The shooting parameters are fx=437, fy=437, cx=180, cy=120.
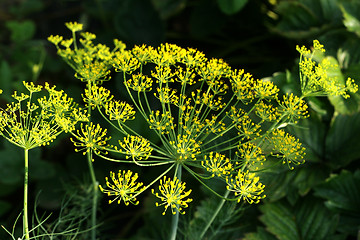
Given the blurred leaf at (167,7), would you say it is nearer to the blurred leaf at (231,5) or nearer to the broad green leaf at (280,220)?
the blurred leaf at (231,5)

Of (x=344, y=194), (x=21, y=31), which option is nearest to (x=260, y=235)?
(x=344, y=194)

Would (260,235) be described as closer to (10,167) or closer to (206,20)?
(10,167)

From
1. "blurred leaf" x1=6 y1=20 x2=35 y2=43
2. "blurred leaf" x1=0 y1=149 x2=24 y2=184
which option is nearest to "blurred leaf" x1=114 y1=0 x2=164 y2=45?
"blurred leaf" x1=6 y1=20 x2=35 y2=43

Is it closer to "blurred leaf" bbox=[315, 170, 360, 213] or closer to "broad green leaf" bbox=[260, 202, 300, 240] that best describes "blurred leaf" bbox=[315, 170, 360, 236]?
"blurred leaf" bbox=[315, 170, 360, 213]

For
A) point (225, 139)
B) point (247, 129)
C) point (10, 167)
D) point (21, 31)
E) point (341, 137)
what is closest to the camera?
point (247, 129)

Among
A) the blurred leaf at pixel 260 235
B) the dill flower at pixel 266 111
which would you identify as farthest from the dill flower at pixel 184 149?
the blurred leaf at pixel 260 235

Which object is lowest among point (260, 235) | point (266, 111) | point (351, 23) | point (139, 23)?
point (260, 235)

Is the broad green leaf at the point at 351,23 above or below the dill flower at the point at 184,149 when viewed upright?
above
